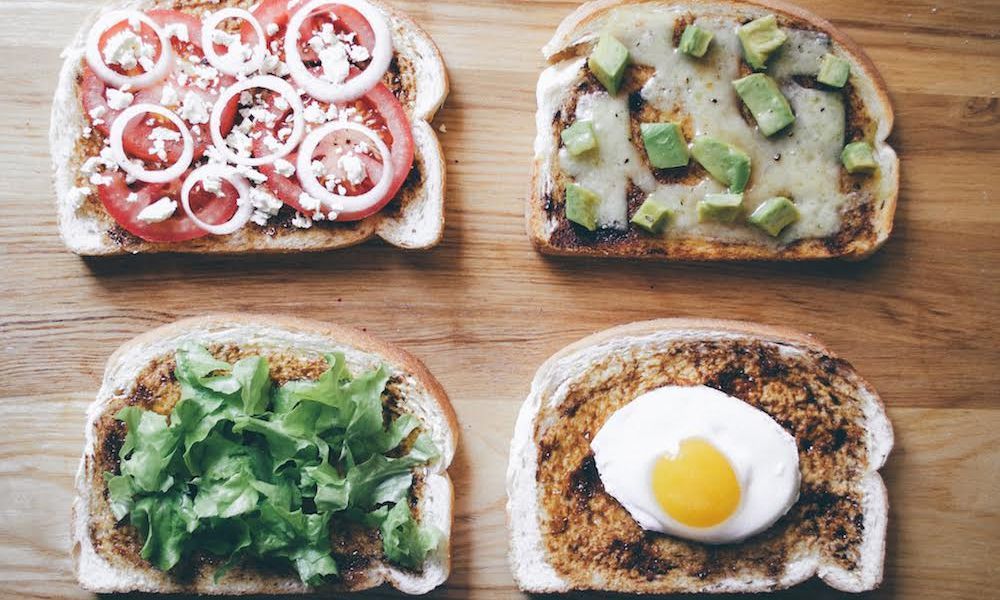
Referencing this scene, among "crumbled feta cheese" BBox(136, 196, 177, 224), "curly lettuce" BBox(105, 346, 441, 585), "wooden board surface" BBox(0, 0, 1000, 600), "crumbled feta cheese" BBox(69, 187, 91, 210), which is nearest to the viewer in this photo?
"curly lettuce" BBox(105, 346, 441, 585)

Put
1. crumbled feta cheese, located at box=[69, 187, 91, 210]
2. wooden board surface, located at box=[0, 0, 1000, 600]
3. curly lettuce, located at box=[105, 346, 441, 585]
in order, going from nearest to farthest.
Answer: curly lettuce, located at box=[105, 346, 441, 585]
crumbled feta cheese, located at box=[69, 187, 91, 210]
wooden board surface, located at box=[0, 0, 1000, 600]

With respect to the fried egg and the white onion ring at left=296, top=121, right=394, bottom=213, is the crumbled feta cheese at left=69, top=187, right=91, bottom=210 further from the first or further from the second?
the fried egg

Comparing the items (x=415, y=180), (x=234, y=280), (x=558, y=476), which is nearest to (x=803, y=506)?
(x=558, y=476)

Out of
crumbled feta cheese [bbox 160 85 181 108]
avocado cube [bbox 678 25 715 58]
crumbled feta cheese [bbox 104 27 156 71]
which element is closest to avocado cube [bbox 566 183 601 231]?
avocado cube [bbox 678 25 715 58]

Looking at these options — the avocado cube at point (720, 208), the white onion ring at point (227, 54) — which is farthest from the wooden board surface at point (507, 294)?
the white onion ring at point (227, 54)

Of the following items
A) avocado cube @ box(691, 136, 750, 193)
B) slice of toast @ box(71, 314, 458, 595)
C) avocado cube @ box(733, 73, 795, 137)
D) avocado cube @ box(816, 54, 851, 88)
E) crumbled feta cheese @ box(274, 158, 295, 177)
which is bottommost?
slice of toast @ box(71, 314, 458, 595)

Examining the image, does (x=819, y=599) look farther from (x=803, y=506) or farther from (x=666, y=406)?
(x=666, y=406)

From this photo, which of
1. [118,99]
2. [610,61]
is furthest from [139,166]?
[610,61]
